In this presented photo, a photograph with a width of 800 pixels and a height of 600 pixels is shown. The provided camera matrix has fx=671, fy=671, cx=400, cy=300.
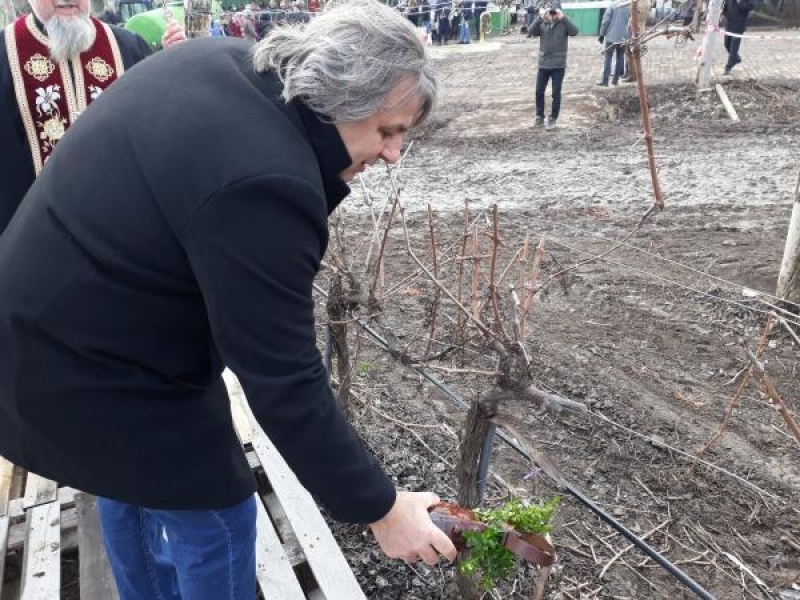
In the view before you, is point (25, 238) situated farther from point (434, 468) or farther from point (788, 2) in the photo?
point (788, 2)

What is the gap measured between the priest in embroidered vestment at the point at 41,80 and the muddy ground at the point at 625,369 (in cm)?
121

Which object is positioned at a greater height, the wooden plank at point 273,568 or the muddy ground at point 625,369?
the wooden plank at point 273,568

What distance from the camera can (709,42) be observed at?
A: 33.1 feet

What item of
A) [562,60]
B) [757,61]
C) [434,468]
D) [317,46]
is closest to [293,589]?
[434,468]

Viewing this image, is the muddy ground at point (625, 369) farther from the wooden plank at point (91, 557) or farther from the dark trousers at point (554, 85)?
the dark trousers at point (554, 85)

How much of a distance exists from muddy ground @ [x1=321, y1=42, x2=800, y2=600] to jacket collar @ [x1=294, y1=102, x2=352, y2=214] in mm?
1275

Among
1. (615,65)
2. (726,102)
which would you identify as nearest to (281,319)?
(726,102)

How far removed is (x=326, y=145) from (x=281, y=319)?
1.10 ft

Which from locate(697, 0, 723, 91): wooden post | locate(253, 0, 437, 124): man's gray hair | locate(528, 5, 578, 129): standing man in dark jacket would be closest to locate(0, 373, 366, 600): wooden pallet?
locate(253, 0, 437, 124): man's gray hair

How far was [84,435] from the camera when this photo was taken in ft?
4.64

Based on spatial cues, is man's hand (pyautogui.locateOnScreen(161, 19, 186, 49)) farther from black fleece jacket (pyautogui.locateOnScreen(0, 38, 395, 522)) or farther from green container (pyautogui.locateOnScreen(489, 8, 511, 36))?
green container (pyautogui.locateOnScreen(489, 8, 511, 36))

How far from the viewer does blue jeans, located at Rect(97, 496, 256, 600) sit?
63.6 inches

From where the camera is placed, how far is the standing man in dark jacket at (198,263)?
114 cm

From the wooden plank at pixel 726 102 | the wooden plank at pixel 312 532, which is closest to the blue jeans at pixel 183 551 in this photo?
the wooden plank at pixel 312 532
